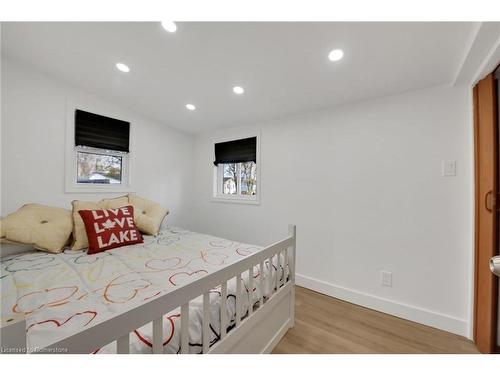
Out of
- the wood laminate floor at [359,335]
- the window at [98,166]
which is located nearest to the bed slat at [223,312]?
the wood laminate floor at [359,335]

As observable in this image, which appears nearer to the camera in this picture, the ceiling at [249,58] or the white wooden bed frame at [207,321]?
the white wooden bed frame at [207,321]

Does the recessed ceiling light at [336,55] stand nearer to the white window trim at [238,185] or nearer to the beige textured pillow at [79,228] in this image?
the white window trim at [238,185]

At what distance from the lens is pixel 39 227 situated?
1.61m

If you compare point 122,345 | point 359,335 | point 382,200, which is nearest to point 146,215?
point 122,345

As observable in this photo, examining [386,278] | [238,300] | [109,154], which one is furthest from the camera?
[109,154]

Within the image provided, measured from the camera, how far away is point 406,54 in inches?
54.3

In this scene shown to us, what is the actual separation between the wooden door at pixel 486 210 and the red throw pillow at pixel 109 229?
2.70m

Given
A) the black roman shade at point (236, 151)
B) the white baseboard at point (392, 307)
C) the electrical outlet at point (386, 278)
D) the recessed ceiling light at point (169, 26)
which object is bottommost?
the white baseboard at point (392, 307)

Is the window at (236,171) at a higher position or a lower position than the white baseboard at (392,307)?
higher

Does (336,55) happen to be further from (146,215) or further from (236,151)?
(146,215)

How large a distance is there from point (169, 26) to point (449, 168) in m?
2.37

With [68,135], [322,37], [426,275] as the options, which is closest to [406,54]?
[322,37]

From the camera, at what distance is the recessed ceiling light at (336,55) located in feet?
4.68
